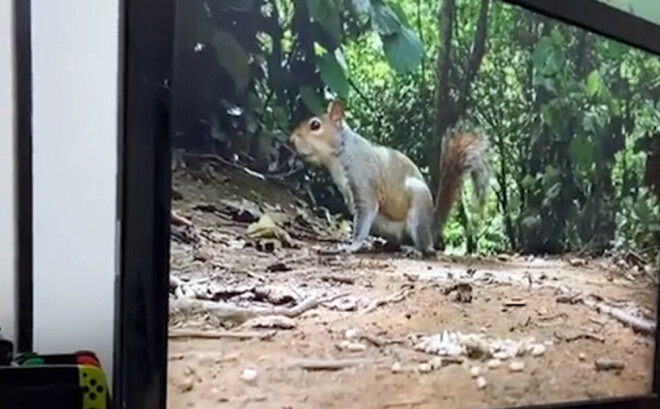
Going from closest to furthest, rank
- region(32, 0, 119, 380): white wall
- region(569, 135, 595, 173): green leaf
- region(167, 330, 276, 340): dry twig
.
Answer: region(167, 330, 276, 340): dry twig
region(32, 0, 119, 380): white wall
region(569, 135, 595, 173): green leaf

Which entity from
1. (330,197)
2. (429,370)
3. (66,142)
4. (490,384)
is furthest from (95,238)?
(490,384)

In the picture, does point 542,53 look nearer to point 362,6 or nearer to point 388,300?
point 362,6

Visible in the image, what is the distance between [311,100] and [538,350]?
0.54m

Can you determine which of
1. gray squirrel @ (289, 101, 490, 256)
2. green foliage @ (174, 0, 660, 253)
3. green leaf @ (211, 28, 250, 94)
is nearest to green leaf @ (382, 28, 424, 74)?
green foliage @ (174, 0, 660, 253)

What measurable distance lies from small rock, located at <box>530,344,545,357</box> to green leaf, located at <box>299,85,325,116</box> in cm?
51

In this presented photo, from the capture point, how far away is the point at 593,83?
1189 millimetres

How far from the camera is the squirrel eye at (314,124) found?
92 centimetres

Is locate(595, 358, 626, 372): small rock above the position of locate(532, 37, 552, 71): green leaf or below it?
below

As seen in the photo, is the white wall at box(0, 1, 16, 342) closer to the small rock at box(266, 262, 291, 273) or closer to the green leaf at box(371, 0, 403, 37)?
the small rock at box(266, 262, 291, 273)

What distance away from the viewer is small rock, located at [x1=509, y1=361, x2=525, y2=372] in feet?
3.65

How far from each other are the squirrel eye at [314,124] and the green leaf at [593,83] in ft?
1.64

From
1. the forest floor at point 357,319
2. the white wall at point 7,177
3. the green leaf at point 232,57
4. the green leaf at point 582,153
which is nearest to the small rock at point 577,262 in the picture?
the forest floor at point 357,319

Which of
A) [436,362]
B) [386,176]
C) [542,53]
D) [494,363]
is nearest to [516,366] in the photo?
[494,363]

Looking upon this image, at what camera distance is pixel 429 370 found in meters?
1.03
